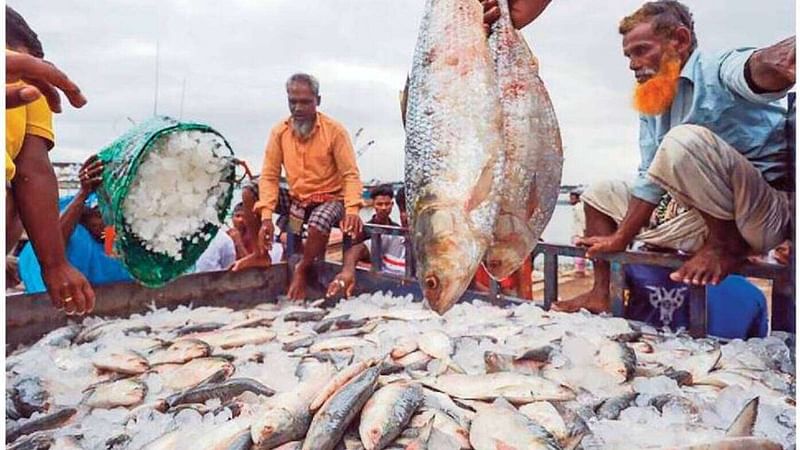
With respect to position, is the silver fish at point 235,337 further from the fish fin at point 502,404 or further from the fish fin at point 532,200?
the fish fin at point 532,200

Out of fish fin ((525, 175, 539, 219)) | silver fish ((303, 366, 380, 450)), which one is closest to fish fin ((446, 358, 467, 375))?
silver fish ((303, 366, 380, 450))

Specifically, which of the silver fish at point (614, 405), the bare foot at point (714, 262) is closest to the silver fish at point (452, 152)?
the silver fish at point (614, 405)

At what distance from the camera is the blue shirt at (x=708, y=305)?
2082 millimetres

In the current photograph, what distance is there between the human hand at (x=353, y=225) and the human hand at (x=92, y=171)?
27.9 inches

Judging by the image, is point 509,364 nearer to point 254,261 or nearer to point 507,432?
point 507,432

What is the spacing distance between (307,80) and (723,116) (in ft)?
3.51

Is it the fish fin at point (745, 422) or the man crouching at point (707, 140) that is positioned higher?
the man crouching at point (707, 140)

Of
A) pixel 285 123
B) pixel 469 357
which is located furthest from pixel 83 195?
pixel 469 357

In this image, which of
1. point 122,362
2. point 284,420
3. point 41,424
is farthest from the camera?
point 122,362

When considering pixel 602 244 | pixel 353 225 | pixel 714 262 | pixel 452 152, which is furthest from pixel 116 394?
pixel 714 262

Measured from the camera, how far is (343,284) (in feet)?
7.34

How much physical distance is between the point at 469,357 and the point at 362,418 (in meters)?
0.45

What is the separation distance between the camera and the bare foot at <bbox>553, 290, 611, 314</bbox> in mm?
2025

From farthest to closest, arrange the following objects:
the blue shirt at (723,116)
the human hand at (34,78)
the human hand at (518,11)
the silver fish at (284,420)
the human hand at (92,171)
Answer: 1. the human hand at (92,171)
2. the blue shirt at (723,116)
3. the silver fish at (284,420)
4. the human hand at (518,11)
5. the human hand at (34,78)
